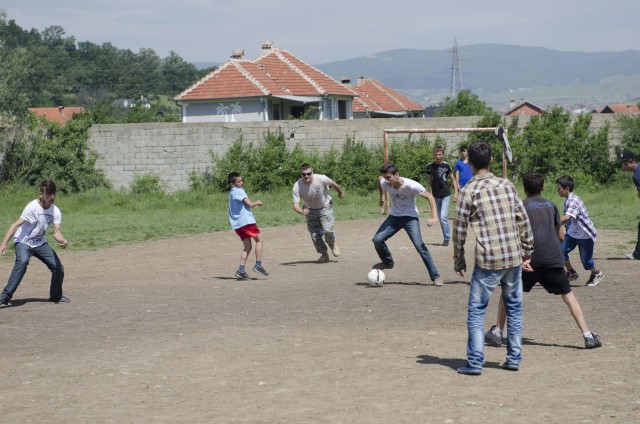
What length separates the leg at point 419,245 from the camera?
13.8 meters

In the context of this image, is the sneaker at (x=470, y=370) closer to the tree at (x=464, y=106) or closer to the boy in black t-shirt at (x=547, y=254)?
the boy in black t-shirt at (x=547, y=254)

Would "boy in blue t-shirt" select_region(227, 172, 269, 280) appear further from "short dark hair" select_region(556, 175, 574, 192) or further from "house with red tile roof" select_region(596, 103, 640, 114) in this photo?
"house with red tile roof" select_region(596, 103, 640, 114)

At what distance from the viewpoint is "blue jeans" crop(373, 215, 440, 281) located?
13828 millimetres

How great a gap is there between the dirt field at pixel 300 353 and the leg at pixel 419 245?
26cm

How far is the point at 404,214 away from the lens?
14008 millimetres

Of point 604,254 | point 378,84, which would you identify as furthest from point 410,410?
point 378,84

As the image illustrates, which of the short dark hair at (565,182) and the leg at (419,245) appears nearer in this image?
the short dark hair at (565,182)

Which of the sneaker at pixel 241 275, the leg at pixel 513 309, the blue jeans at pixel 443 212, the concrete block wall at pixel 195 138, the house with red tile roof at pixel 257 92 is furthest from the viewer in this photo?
the house with red tile roof at pixel 257 92

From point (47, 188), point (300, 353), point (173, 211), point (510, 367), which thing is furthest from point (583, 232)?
point (173, 211)

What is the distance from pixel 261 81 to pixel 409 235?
42688 millimetres

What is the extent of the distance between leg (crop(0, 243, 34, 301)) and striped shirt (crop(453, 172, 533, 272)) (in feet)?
22.2

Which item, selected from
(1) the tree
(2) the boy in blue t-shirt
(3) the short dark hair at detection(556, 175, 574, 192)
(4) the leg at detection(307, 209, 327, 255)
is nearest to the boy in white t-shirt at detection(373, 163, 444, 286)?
(3) the short dark hair at detection(556, 175, 574, 192)

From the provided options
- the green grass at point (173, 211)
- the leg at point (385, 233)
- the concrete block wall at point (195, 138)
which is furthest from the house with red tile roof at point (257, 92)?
the leg at point (385, 233)

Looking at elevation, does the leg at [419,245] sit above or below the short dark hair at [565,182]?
below
